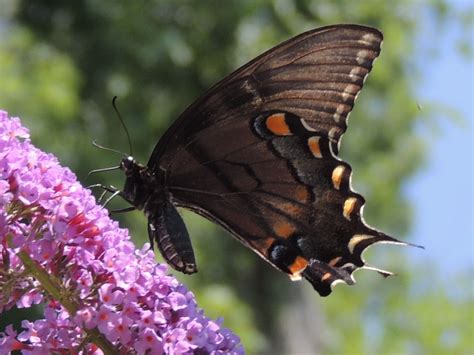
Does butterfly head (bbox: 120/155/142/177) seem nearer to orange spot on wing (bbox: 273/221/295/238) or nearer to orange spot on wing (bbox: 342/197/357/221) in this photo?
orange spot on wing (bbox: 273/221/295/238)

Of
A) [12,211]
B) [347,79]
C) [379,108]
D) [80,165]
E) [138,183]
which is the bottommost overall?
[12,211]

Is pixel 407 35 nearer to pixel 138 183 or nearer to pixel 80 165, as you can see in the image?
pixel 80 165

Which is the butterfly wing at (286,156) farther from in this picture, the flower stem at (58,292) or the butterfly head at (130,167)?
the flower stem at (58,292)

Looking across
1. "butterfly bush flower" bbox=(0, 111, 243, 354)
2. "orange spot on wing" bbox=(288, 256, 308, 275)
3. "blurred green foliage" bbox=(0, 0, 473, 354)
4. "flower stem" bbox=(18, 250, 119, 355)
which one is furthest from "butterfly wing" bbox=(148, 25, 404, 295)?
"blurred green foliage" bbox=(0, 0, 473, 354)

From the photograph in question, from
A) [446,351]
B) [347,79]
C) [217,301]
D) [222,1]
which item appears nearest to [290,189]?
[347,79]

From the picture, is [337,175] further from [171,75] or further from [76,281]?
[171,75]

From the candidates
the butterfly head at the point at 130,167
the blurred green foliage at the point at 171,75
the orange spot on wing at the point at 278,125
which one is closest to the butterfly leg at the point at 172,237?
the butterfly head at the point at 130,167
